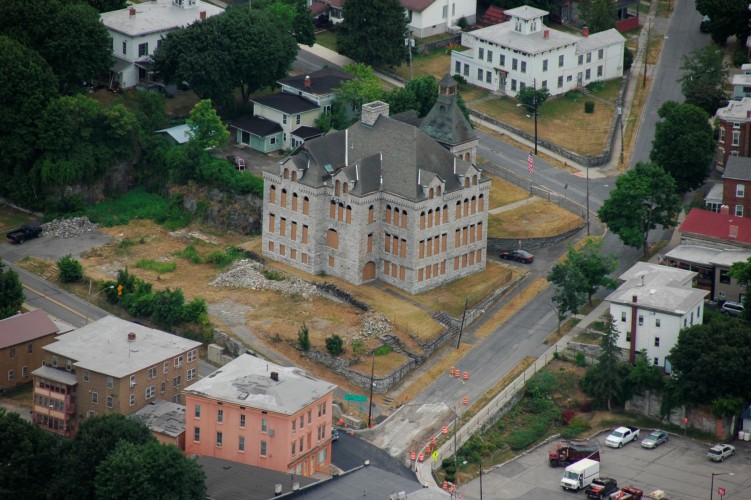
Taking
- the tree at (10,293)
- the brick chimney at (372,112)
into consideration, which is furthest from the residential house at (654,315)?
the tree at (10,293)

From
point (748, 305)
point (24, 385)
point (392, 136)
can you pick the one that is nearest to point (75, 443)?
point (24, 385)

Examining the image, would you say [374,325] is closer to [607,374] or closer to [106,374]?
A: [607,374]

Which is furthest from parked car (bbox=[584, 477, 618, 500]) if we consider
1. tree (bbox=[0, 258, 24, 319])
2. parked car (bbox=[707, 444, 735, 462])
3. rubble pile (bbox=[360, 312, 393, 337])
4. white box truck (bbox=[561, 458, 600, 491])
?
tree (bbox=[0, 258, 24, 319])

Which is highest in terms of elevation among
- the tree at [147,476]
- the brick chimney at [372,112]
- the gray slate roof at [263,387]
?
the brick chimney at [372,112]

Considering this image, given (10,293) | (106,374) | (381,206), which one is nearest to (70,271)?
(10,293)

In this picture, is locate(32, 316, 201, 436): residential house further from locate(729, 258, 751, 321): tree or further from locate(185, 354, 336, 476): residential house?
locate(729, 258, 751, 321): tree

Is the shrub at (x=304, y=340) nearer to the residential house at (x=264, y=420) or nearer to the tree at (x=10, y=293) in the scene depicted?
the residential house at (x=264, y=420)

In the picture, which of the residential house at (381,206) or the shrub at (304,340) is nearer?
the shrub at (304,340)

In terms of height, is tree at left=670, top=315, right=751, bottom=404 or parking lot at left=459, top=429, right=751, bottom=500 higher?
tree at left=670, top=315, right=751, bottom=404

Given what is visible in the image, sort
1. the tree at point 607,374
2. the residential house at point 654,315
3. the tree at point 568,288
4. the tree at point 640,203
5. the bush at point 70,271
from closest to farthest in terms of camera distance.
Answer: the tree at point 607,374
the residential house at point 654,315
the tree at point 568,288
the bush at point 70,271
the tree at point 640,203
